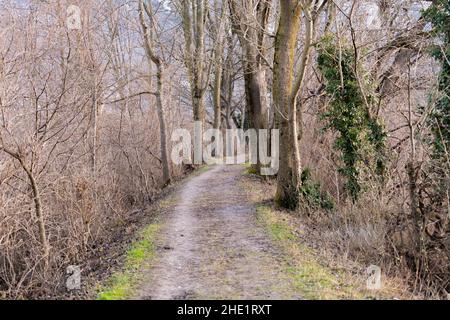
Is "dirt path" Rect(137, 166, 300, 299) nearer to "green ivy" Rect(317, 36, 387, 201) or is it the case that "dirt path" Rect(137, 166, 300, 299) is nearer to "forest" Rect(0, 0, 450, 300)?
"forest" Rect(0, 0, 450, 300)

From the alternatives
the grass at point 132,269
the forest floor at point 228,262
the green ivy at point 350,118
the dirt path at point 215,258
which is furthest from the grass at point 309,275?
the green ivy at point 350,118

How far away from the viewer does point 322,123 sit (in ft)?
48.5

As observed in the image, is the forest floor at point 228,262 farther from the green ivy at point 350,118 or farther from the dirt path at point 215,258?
the green ivy at point 350,118

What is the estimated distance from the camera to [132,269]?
24.6 feet

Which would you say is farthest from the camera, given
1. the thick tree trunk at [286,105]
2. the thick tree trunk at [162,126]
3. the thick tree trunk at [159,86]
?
the thick tree trunk at [162,126]

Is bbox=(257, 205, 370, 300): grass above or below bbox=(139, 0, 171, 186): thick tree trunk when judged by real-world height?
below

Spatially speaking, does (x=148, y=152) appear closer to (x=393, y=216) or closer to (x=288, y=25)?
(x=288, y=25)

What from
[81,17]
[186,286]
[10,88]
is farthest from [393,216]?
[81,17]

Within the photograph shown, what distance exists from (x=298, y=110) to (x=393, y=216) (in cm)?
645

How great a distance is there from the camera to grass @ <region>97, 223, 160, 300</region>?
21.1 ft

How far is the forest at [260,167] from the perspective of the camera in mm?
8125

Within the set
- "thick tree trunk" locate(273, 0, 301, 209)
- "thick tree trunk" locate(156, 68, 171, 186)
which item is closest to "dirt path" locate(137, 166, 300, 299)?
"thick tree trunk" locate(273, 0, 301, 209)

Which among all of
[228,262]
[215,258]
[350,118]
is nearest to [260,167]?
[350,118]

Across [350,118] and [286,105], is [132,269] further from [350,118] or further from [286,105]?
[350,118]
